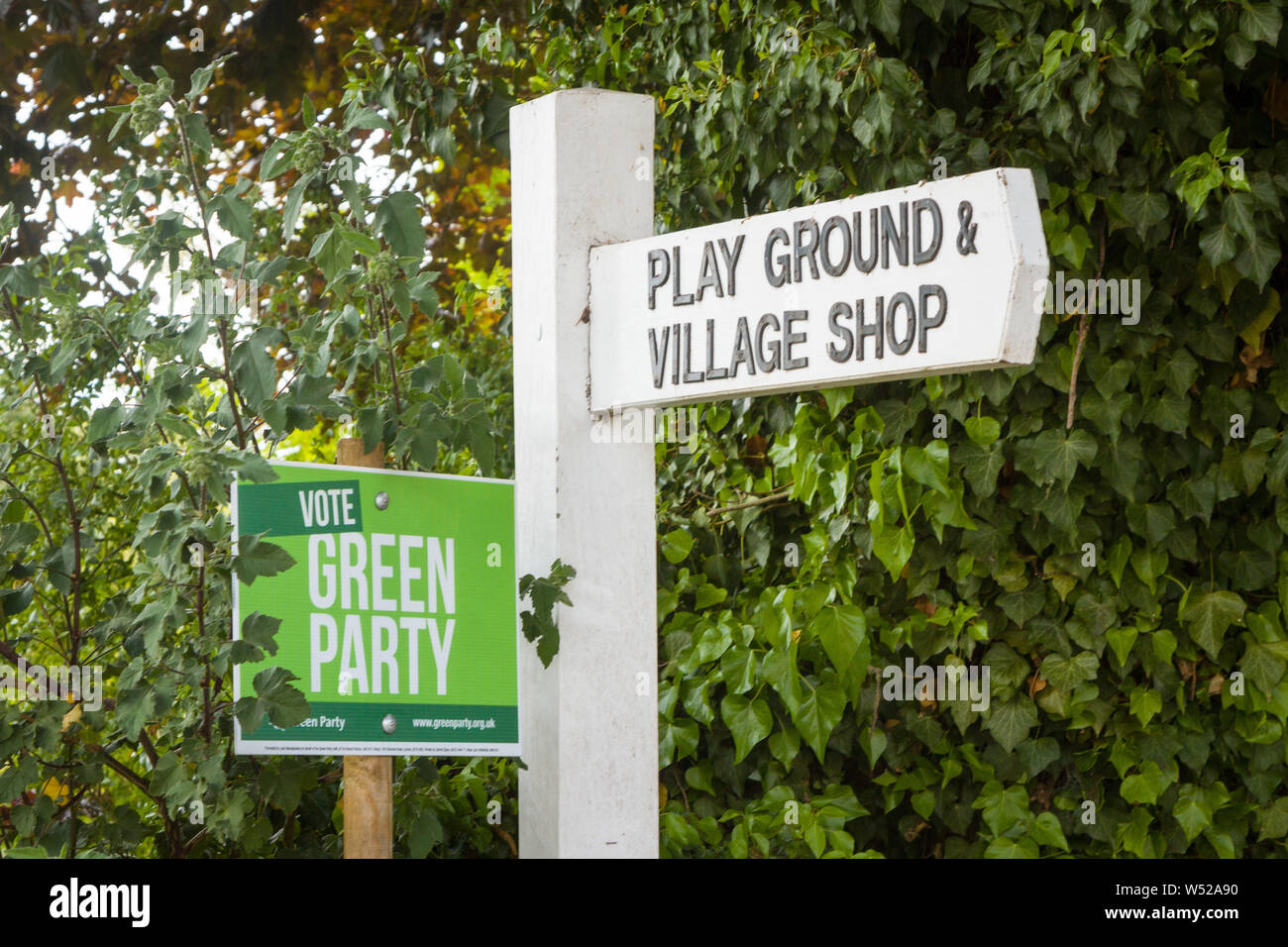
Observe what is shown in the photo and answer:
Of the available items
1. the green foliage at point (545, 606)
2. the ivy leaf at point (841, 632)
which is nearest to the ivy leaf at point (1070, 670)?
the ivy leaf at point (841, 632)

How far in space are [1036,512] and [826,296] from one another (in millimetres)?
1196

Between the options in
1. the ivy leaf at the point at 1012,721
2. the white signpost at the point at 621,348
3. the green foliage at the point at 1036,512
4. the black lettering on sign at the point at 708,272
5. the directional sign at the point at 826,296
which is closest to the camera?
the directional sign at the point at 826,296

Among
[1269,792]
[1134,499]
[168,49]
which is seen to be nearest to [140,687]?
[1134,499]

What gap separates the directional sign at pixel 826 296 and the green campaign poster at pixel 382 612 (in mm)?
251

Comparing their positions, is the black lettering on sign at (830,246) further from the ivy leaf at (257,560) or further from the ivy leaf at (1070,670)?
the ivy leaf at (1070,670)

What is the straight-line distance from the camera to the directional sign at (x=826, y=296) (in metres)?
1.34

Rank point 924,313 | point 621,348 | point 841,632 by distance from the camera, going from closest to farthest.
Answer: point 924,313 → point 621,348 → point 841,632

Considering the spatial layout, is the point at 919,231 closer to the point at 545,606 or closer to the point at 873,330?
the point at 873,330

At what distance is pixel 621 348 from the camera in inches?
63.5

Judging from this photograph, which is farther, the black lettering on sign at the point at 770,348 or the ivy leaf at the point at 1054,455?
the ivy leaf at the point at 1054,455

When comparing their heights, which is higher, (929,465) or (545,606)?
(929,465)

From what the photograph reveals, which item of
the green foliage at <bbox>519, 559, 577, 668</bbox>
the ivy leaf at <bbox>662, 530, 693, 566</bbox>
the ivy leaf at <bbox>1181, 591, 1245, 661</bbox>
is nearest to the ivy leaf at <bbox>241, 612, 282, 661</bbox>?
the green foliage at <bbox>519, 559, 577, 668</bbox>

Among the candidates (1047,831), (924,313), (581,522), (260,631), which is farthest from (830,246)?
(1047,831)

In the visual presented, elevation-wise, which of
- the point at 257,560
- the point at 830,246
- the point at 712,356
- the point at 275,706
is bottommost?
the point at 275,706
